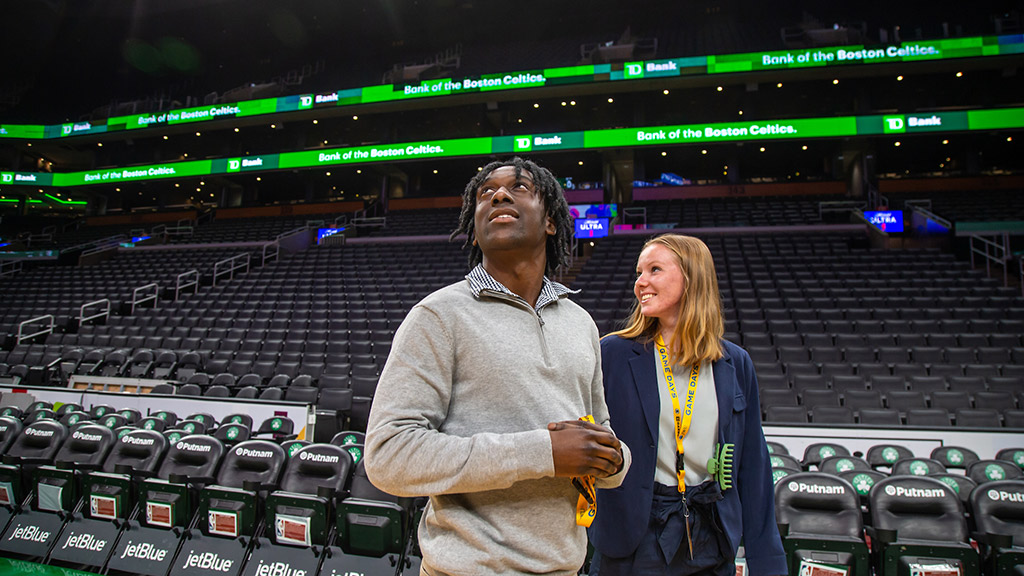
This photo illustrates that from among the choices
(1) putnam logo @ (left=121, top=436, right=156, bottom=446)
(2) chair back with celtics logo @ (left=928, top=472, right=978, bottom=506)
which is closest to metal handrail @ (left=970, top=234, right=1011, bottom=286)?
(2) chair back with celtics logo @ (left=928, top=472, right=978, bottom=506)

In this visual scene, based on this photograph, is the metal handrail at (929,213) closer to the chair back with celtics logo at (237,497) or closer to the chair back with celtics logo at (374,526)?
the chair back with celtics logo at (374,526)

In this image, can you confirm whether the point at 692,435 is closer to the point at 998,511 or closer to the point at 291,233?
the point at 998,511

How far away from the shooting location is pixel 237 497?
135 inches

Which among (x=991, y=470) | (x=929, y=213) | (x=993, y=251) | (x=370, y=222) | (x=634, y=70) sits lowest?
(x=991, y=470)

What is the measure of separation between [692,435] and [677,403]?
0.10 metres

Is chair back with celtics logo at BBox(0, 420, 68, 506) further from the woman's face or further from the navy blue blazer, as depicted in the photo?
the woman's face

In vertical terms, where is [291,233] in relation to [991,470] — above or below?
above

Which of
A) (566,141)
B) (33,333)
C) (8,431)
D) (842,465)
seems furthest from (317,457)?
(566,141)

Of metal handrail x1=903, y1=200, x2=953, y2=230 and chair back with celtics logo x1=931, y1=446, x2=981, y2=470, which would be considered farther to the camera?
metal handrail x1=903, y1=200, x2=953, y2=230

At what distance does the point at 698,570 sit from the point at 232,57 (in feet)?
100

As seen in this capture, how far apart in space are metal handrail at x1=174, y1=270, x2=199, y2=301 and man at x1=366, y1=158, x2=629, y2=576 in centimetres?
1534

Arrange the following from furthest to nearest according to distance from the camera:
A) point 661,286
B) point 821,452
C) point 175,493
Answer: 1. point 821,452
2. point 175,493
3. point 661,286

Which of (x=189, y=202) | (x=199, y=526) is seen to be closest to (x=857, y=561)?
(x=199, y=526)

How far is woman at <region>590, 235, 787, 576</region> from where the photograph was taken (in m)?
1.61
